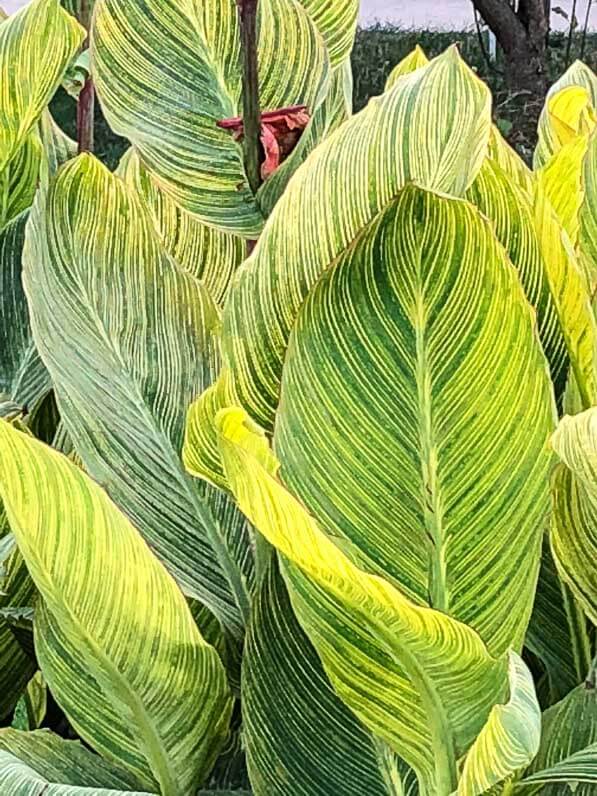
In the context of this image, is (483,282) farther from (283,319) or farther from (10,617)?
(10,617)

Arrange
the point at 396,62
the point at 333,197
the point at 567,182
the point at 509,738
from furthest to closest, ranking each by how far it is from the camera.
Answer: the point at 396,62 < the point at 567,182 < the point at 333,197 < the point at 509,738

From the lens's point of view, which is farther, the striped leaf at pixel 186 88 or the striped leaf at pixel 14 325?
the striped leaf at pixel 14 325

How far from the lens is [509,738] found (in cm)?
34

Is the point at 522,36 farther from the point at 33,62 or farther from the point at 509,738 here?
the point at 509,738

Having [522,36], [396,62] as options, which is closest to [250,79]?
[522,36]

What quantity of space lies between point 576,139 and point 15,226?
35 centimetres

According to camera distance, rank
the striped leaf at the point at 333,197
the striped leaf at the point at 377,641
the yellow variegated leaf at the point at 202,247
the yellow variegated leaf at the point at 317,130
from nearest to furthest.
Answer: the striped leaf at the point at 377,641 → the striped leaf at the point at 333,197 → the yellow variegated leaf at the point at 317,130 → the yellow variegated leaf at the point at 202,247

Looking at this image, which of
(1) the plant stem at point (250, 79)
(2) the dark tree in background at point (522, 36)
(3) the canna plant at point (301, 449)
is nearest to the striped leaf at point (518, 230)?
(3) the canna plant at point (301, 449)

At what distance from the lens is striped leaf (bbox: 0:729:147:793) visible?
475 millimetres

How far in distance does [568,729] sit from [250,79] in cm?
30

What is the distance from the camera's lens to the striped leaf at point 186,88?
57 cm

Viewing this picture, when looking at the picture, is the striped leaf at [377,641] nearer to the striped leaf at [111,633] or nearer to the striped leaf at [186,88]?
the striped leaf at [111,633]

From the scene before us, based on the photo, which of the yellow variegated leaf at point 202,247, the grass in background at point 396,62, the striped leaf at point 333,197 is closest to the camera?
the striped leaf at point 333,197

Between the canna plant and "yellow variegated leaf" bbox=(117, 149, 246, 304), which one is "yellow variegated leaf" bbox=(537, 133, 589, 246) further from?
"yellow variegated leaf" bbox=(117, 149, 246, 304)
